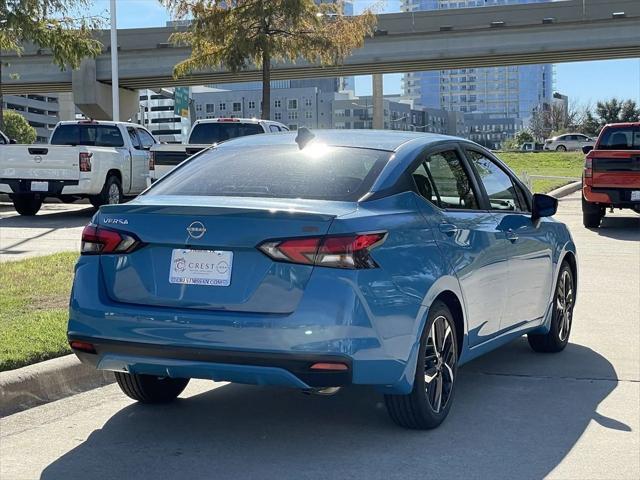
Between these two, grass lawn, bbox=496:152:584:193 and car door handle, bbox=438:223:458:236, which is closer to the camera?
car door handle, bbox=438:223:458:236

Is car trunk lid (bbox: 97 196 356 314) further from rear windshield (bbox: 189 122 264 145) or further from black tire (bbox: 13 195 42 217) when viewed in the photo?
rear windshield (bbox: 189 122 264 145)

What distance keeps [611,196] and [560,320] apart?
10.2 metres

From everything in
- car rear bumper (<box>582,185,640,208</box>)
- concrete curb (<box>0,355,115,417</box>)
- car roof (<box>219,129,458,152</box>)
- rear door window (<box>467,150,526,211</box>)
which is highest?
car roof (<box>219,129,458,152</box>)

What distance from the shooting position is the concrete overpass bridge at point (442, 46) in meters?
49.6

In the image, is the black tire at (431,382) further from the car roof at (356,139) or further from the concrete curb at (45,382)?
the concrete curb at (45,382)

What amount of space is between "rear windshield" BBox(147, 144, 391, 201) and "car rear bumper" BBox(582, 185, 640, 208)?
40.7 feet

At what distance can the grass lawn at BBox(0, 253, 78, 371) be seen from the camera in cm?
611

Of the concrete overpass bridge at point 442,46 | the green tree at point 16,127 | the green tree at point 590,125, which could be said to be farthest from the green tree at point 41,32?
the green tree at point 16,127

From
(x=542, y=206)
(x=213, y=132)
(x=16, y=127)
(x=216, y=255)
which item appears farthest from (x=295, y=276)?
(x=16, y=127)

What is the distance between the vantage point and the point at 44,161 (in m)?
17.8

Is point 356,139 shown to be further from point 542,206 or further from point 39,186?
point 39,186

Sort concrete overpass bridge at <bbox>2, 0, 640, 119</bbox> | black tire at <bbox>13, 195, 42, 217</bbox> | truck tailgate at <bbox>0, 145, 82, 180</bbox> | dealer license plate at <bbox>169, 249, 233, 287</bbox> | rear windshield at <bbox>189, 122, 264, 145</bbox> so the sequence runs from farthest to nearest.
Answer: concrete overpass bridge at <bbox>2, 0, 640, 119</bbox>
rear windshield at <bbox>189, 122, 264, 145</bbox>
black tire at <bbox>13, 195, 42, 217</bbox>
truck tailgate at <bbox>0, 145, 82, 180</bbox>
dealer license plate at <bbox>169, 249, 233, 287</bbox>

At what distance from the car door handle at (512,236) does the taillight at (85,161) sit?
510 inches

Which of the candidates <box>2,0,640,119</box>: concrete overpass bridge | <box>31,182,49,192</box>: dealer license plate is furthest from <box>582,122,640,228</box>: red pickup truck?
<box>2,0,640,119</box>: concrete overpass bridge
